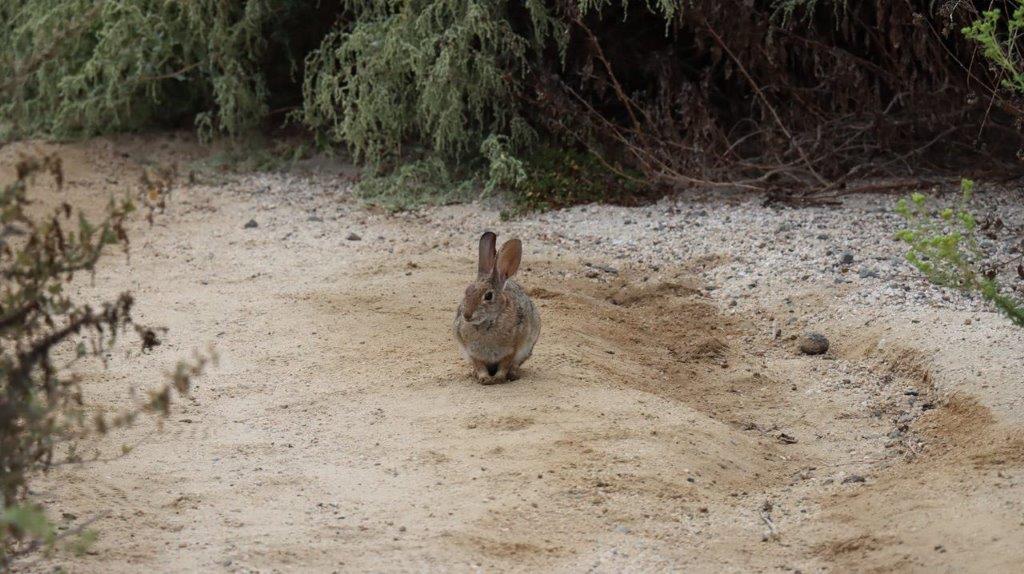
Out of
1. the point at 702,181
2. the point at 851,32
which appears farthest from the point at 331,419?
the point at 851,32

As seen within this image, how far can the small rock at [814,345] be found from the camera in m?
7.05

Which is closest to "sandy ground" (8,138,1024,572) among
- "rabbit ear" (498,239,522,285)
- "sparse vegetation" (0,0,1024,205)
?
"rabbit ear" (498,239,522,285)

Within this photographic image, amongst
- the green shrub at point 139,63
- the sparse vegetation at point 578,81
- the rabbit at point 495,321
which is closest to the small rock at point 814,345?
the rabbit at point 495,321

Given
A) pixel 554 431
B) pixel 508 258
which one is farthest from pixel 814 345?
pixel 554 431

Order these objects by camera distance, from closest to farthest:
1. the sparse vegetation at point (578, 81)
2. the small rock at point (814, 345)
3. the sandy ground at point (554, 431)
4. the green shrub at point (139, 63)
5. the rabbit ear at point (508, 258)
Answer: the sandy ground at point (554, 431) → the rabbit ear at point (508, 258) → the small rock at point (814, 345) → the sparse vegetation at point (578, 81) → the green shrub at point (139, 63)

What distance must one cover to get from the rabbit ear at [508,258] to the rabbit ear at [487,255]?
52mm

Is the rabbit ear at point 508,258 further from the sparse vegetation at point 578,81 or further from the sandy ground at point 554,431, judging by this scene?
the sparse vegetation at point 578,81

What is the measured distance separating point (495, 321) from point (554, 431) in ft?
2.66

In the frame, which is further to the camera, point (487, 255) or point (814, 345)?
point (814, 345)

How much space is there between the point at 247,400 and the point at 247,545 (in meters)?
1.72

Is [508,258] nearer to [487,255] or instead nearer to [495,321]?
[487,255]

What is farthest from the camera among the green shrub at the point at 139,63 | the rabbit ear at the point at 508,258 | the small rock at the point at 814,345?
the green shrub at the point at 139,63

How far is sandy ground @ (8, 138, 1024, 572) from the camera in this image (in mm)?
4660

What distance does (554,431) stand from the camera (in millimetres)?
5605
